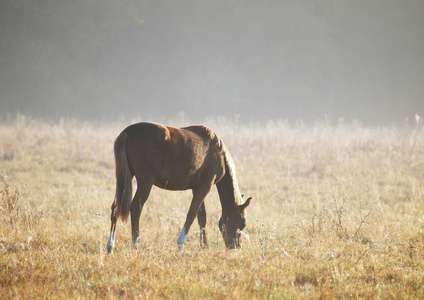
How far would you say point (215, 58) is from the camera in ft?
179

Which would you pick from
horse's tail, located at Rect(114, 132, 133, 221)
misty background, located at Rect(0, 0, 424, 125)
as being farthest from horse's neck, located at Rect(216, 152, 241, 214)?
misty background, located at Rect(0, 0, 424, 125)

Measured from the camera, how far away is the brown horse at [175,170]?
496cm

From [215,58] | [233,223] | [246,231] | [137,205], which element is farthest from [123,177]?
[215,58]

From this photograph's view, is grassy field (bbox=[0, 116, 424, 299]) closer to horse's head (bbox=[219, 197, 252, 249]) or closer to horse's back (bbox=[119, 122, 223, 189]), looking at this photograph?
horse's head (bbox=[219, 197, 252, 249])

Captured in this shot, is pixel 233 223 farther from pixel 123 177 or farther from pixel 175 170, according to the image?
pixel 123 177

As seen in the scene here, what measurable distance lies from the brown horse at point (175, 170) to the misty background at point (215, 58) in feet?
124

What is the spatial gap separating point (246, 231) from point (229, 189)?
1.30m

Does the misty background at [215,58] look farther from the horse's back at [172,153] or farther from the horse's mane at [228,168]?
the horse's back at [172,153]

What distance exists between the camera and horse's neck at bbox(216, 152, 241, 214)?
5.79 meters

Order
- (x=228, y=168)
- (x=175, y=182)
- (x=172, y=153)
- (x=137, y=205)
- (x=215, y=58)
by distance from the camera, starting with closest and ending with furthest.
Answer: (x=137, y=205), (x=172, y=153), (x=175, y=182), (x=228, y=168), (x=215, y=58)

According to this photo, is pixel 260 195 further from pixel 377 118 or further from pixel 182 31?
pixel 182 31

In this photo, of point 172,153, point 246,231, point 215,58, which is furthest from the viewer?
point 215,58

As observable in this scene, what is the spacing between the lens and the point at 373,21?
50.7 meters

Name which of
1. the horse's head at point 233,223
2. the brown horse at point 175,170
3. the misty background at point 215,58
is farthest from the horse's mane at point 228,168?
the misty background at point 215,58
